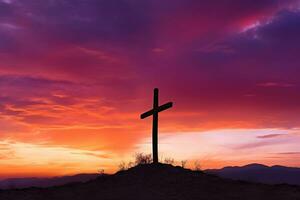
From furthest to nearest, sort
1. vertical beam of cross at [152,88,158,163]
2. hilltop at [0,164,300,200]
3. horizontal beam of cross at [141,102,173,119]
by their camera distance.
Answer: horizontal beam of cross at [141,102,173,119]
vertical beam of cross at [152,88,158,163]
hilltop at [0,164,300,200]

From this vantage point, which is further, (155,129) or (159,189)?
(155,129)

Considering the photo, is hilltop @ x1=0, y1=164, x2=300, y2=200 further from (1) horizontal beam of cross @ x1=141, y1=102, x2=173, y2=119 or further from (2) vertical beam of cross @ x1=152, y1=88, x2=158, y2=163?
(1) horizontal beam of cross @ x1=141, y1=102, x2=173, y2=119

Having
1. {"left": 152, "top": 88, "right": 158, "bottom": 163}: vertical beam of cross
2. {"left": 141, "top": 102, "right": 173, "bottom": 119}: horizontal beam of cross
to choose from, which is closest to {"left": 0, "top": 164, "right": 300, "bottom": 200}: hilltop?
{"left": 152, "top": 88, "right": 158, "bottom": 163}: vertical beam of cross

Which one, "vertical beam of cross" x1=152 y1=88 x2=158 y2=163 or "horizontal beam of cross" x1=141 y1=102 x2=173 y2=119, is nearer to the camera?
"vertical beam of cross" x1=152 y1=88 x2=158 y2=163

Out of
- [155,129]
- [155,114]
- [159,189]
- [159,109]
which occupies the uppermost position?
[159,109]

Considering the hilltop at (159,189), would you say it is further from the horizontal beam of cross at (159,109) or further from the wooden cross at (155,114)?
the horizontal beam of cross at (159,109)

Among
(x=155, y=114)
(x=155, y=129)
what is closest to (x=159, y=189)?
(x=155, y=129)

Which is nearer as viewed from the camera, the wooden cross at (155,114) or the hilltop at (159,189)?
the hilltop at (159,189)

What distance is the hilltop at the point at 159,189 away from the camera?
2127 centimetres

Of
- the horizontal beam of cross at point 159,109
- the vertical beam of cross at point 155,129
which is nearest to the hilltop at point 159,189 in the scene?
the vertical beam of cross at point 155,129

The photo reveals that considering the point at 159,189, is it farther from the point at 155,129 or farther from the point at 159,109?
the point at 159,109

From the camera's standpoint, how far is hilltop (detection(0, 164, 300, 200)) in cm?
2127

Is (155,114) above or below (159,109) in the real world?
below

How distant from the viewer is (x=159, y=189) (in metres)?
21.8
